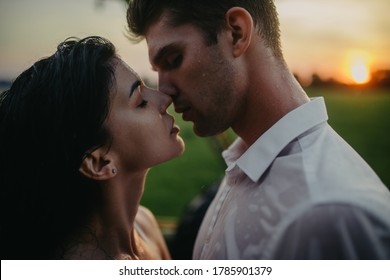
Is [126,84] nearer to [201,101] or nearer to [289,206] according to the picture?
[201,101]

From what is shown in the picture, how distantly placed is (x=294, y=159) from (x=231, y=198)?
239 millimetres

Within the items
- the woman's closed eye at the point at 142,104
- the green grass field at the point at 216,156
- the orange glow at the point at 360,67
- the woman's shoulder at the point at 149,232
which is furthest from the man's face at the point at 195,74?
the green grass field at the point at 216,156

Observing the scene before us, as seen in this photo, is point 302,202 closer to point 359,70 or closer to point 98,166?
point 98,166

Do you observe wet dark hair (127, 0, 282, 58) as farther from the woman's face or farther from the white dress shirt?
the white dress shirt

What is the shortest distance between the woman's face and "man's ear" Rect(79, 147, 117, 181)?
0.09 ft

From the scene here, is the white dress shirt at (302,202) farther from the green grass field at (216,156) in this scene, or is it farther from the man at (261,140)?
the green grass field at (216,156)

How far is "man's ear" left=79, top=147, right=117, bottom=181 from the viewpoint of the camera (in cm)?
121

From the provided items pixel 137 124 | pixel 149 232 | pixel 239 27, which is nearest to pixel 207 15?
pixel 239 27

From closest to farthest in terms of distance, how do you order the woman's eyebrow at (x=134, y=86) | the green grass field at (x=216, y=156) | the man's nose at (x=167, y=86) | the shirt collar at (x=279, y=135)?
the shirt collar at (x=279, y=135), the woman's eyebrow at (x=134, y=86), the man's nose at (x=167, y=86), the green grass field at (x=216, y=156)

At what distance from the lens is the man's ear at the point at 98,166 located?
1209 millimetres

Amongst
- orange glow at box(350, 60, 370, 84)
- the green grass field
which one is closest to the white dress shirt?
orange glow at box(350, 60, 370, 84)

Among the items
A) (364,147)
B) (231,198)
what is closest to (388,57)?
(231,198)

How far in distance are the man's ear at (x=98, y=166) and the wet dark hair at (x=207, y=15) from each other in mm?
466

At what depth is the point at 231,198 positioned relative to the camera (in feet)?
4.00
